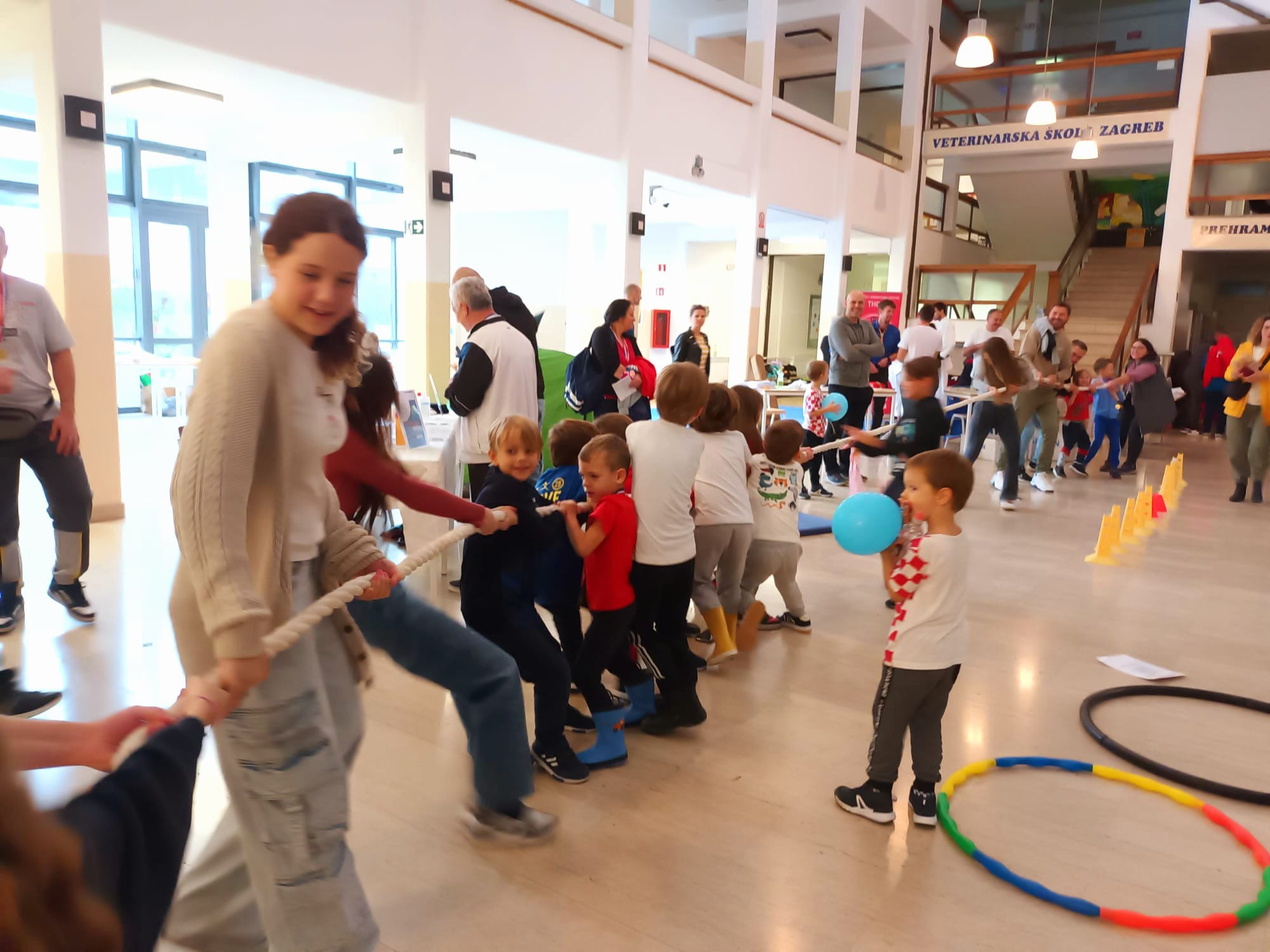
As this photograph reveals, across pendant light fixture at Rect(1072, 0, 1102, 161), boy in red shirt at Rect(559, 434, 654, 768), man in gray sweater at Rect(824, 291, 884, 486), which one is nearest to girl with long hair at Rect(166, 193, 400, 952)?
boy in red shirt at Rect(559, 434, 654, 768)

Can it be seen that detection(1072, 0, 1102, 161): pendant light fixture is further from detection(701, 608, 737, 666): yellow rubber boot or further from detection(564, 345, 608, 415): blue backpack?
detection(701, 608, 737, 666): yellow rubber boot

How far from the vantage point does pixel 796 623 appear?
14.9 ft

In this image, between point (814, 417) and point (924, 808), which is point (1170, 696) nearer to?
point (924, 808)

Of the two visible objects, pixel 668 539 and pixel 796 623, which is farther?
pixel 796 623

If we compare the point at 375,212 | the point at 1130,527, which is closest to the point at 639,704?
the point at 1130,527

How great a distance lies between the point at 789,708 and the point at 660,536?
98cm

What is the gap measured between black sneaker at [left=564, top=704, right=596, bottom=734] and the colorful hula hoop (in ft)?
4.05

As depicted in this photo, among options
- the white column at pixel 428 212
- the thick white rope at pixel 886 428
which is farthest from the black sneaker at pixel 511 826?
the white column at pixel 428 212

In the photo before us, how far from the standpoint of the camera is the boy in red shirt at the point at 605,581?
3033 mm

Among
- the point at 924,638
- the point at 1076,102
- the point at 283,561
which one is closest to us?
the point at 283,561

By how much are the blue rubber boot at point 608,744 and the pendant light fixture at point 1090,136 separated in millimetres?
13380

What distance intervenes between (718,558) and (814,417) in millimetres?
3947

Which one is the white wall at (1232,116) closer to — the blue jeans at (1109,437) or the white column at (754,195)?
the blue jeans at (1109,437)

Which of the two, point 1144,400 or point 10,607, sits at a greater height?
point 1144,400
